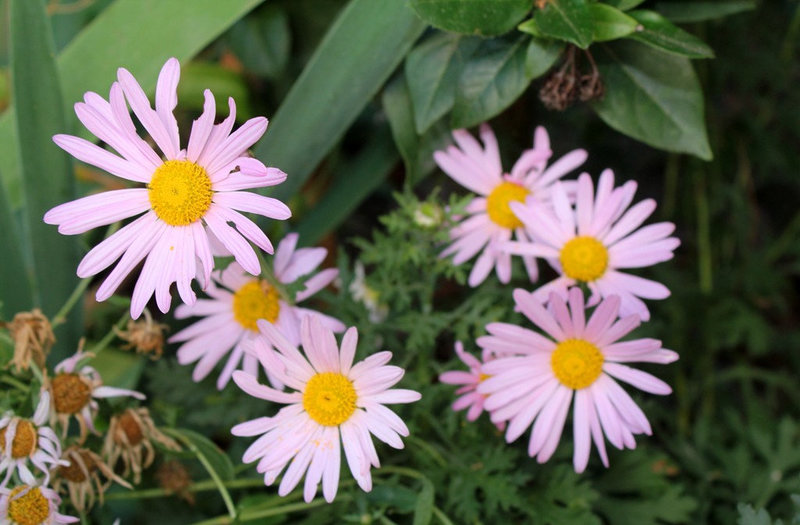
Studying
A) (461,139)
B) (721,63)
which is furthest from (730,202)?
(461,139)

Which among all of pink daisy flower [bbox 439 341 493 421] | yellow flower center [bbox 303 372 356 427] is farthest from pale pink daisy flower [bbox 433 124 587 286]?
yellow flower center [bbox 303 372 356 427]

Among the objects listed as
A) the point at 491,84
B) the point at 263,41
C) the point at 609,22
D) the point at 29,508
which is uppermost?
the point at 609,22

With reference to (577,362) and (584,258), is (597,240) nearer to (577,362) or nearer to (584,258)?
(584,258)

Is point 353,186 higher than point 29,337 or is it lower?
higher

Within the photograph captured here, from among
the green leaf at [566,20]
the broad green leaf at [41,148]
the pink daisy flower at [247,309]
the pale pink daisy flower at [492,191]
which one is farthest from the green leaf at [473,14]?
the broad green leaf at [41,148]

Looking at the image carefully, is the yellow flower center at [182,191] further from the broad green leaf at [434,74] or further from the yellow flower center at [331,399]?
the broad green leaf at [434,74]

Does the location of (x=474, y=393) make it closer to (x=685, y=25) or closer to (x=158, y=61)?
(x=158, y=61)

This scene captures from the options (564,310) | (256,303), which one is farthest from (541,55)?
(256,303)
